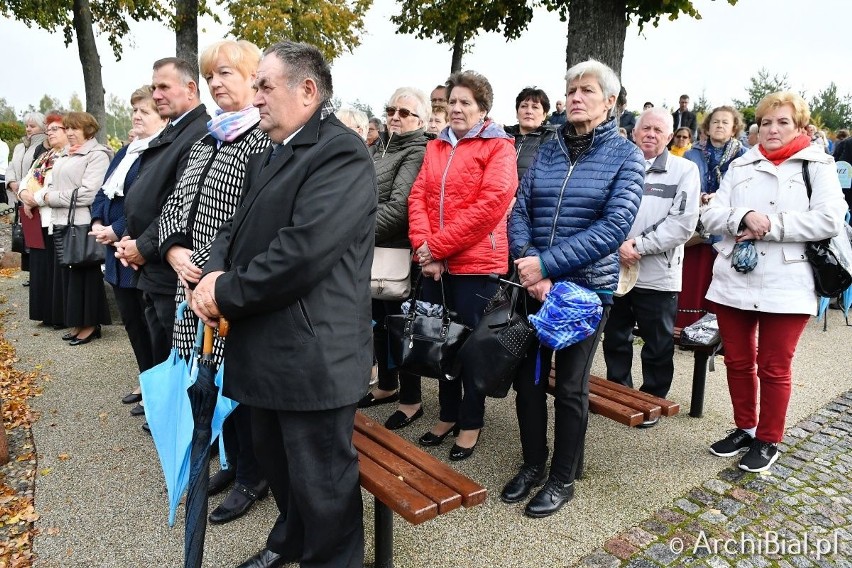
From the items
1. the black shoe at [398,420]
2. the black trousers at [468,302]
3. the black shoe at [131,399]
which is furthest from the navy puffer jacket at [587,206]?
the black shoe at [131,399]

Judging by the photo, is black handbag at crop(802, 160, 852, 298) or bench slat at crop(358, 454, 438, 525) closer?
bench slat at crop(358, 454, 438, 525)

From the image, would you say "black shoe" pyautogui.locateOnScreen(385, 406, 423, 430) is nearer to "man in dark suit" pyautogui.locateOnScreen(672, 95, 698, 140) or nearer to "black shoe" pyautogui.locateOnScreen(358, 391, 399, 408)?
A: "black shoe" pyautogui.locateOnScreen(358, 391, 399, 408)

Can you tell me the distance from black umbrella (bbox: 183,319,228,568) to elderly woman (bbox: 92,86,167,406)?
1883 mm

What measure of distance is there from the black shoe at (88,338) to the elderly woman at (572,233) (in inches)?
187

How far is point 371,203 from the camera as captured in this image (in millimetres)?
2227

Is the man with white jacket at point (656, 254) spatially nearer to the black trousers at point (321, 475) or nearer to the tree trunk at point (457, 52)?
the black trousers at point (321, 475)

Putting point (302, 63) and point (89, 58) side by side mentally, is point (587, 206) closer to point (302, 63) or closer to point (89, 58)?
point (302, 63)

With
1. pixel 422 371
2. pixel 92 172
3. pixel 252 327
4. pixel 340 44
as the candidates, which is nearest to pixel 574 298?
pixel 422 371

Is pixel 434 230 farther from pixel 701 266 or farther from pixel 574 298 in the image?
pixel 701 266

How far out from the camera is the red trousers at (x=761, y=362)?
3.51m

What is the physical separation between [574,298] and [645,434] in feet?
5.68

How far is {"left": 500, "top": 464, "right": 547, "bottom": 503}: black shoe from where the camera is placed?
322cm

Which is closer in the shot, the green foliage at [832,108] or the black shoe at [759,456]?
the black shoe at [759,456]

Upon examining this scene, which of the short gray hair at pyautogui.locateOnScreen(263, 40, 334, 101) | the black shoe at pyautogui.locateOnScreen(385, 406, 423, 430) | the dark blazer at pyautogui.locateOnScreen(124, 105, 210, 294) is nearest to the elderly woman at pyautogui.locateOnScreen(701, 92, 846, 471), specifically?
the black shoe at pyautogui.locateOnScreen(385, 406, 423, 430)
